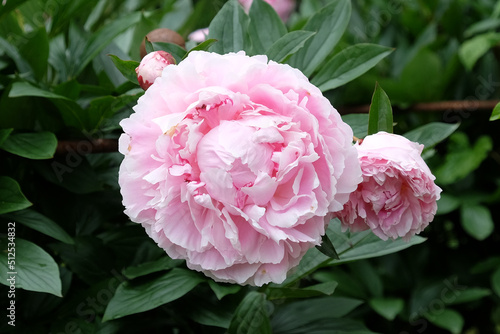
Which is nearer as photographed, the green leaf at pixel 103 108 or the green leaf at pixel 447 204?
the green leaf at pixel 103 108

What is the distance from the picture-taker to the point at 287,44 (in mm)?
732

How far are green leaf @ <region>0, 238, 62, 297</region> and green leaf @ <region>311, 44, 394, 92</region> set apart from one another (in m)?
0.41

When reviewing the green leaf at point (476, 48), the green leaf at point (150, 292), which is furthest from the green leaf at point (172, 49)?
the green leaf at point (476, 48)

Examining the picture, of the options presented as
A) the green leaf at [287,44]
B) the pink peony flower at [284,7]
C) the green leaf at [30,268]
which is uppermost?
the green leaf at [287,44]

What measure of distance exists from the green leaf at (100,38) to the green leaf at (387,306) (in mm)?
746

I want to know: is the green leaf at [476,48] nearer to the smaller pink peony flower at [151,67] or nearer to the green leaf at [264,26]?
the green leaf at [264,26]

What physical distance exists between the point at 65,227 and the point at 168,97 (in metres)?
0.39

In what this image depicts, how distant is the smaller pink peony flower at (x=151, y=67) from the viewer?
627 mm

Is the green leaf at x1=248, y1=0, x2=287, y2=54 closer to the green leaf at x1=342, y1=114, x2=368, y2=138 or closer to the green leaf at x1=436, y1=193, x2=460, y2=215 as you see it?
the green leaf at x1=342, y1=114, x2=368, y2=138

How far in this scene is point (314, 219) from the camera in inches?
22.0

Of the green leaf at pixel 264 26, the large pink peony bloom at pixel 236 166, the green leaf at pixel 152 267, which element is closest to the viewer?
the large pink peony bloom at pixel 236 166

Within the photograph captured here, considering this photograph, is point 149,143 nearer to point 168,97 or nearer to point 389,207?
point 168,97

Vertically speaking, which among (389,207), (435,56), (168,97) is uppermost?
(168,97)

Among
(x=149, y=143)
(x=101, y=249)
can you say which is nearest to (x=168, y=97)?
(x=149, y=143)
